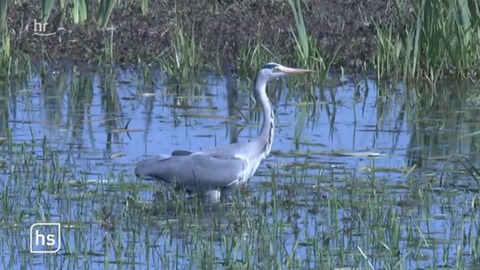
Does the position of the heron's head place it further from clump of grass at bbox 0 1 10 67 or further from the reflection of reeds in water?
clump of grass at bbox 0 1 10 67

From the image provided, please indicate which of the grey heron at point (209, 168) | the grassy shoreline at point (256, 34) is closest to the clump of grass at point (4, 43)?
the grassy shoreline at point (256, 34)

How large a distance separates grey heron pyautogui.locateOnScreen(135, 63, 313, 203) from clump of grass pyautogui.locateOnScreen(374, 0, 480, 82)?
3.78 metres

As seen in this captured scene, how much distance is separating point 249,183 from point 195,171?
2.08 feet

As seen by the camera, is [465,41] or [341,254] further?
[465,41]

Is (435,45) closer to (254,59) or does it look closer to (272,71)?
(254,59)

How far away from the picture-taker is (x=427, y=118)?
37.9 ft

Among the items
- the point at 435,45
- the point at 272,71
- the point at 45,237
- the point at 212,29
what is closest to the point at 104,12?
the point at 212,29

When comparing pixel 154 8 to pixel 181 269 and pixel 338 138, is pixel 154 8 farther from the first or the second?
pixel 181 269

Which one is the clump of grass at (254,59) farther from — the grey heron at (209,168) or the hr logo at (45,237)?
the hr logo at (45,237)

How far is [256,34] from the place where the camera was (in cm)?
1460

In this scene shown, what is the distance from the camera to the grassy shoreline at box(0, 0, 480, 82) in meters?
12.5

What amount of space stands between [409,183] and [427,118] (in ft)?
8.43

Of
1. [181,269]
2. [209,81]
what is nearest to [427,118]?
[209,81]

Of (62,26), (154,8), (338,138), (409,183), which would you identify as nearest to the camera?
(409,183)
